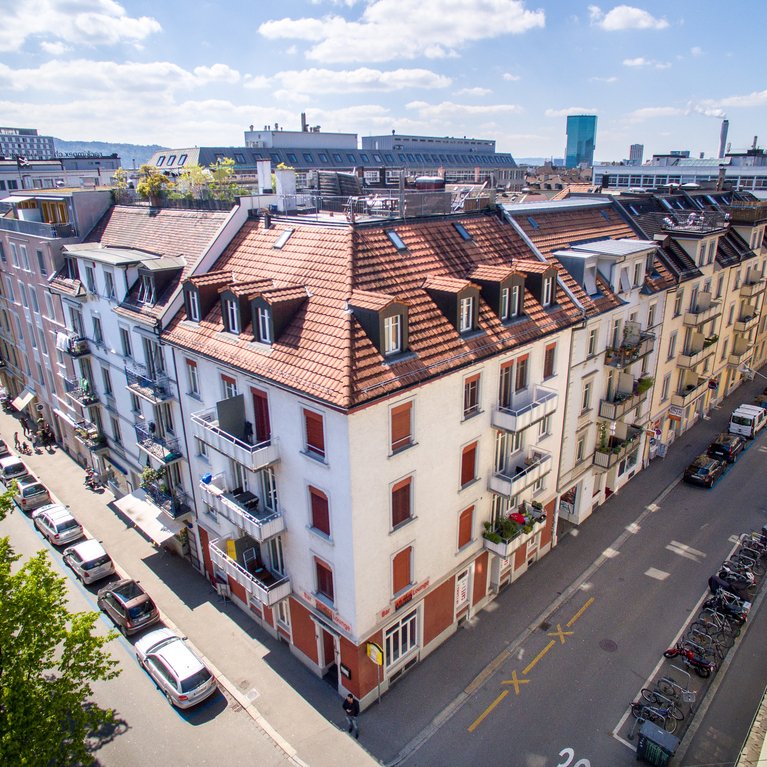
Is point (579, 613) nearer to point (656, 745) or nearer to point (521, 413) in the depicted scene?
point (656, 745)

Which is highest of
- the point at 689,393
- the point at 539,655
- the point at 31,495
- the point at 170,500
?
the point at 689,393

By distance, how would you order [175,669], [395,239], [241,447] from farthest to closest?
[395,239]
[175,669]
[241,447]

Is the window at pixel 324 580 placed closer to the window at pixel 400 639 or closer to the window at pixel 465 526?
the window at pixel 400 639

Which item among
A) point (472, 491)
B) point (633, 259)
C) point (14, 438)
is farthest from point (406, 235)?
point (14, 438)

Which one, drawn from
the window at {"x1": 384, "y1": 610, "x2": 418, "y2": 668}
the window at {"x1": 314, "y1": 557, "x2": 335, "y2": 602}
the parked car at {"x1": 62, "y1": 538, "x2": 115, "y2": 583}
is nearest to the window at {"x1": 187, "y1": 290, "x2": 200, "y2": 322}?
the window at {"x1": 314, "y1": 557, "x2": 335, "y2": 602}

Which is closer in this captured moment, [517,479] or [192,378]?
[517,479]

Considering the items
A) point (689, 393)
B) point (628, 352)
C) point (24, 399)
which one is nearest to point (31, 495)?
point (24, 399)

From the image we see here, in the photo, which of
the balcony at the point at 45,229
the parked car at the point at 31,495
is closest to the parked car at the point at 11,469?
the parked car at the point at 31,495
